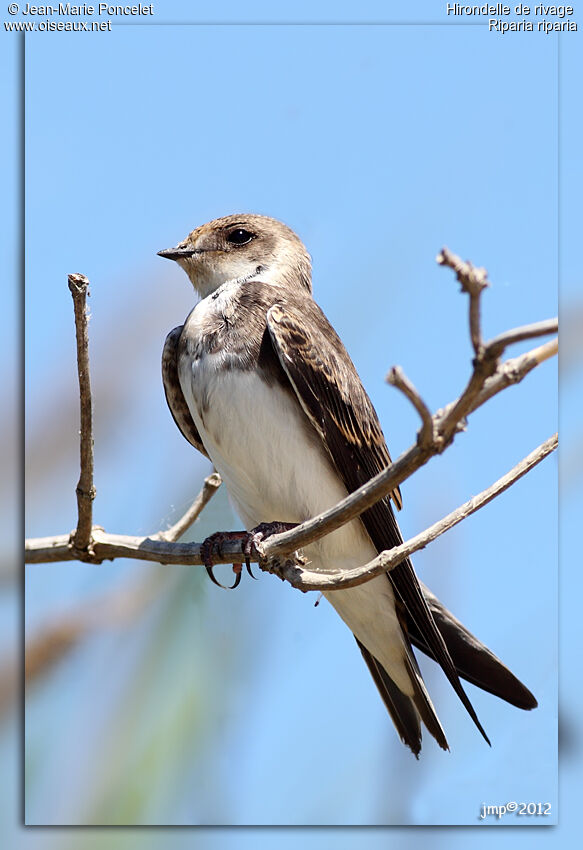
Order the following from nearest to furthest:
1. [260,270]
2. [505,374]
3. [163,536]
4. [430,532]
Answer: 1. [505,374]
2. [430,532]
3. [163,536]
4. [260,270]

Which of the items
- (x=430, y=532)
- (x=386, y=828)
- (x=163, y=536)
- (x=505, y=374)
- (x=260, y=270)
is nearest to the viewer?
(x=505, y=374)

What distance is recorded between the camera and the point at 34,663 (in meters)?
2.83

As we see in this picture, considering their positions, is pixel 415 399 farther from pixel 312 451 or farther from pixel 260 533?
pixel 312 451

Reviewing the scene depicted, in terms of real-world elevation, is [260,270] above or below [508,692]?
above

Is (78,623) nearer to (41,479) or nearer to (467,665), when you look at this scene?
(41,479)

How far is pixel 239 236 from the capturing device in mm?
3322

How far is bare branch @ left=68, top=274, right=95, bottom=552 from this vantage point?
231cm

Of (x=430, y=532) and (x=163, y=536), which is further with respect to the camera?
(x=163, y=536)

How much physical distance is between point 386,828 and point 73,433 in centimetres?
130

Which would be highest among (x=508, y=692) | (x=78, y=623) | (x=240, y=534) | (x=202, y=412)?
(x=202, y=412)

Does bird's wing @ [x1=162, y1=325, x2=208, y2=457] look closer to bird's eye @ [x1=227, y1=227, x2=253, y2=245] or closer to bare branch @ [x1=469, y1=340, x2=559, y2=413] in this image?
bird's eye @ [x1=227, y1=227, x2=253, y2=245]

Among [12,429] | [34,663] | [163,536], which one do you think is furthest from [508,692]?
[12,429]

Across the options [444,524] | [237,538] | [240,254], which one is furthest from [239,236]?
[444,524]

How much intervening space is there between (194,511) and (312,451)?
0.43 m
